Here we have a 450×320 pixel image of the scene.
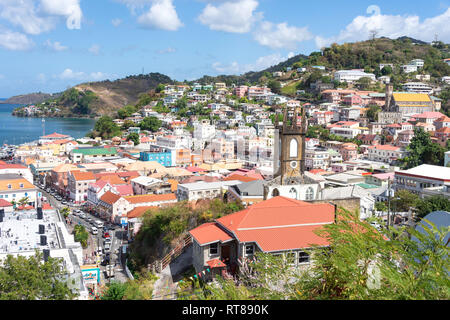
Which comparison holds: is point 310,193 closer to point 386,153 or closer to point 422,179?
point 422,179

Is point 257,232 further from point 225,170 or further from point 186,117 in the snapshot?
point 186,117

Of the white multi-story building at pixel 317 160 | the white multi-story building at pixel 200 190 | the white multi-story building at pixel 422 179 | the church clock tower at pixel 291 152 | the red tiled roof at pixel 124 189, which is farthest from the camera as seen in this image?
the white multi-story building at pixel 317 160

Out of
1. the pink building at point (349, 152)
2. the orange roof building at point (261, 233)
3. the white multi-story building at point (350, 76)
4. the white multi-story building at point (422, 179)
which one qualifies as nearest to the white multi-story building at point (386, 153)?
the pink building at point (349, 152)

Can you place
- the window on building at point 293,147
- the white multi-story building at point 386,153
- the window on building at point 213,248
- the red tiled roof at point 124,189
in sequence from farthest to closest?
the white multi-story building at point 386,153 → the red tiled roof at point 124,189 → the window on building at point 293,147 → the window on building at point 213,248

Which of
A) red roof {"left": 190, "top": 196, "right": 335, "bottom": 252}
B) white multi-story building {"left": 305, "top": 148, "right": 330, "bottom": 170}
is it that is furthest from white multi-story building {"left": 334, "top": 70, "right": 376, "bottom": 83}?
red roof {"left": 190, "top": 196, "right": 335, "bottom": 252}

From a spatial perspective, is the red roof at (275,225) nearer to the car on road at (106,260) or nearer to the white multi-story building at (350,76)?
the car on road at (106,260)

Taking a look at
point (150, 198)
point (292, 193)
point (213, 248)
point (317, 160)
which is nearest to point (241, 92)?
point (317, 160)

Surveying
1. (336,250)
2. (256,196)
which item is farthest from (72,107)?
(336,250)

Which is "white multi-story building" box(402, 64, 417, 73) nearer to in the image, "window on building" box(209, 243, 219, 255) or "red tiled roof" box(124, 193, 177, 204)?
"red tiled roof" box(124, 193, 177, 204)
